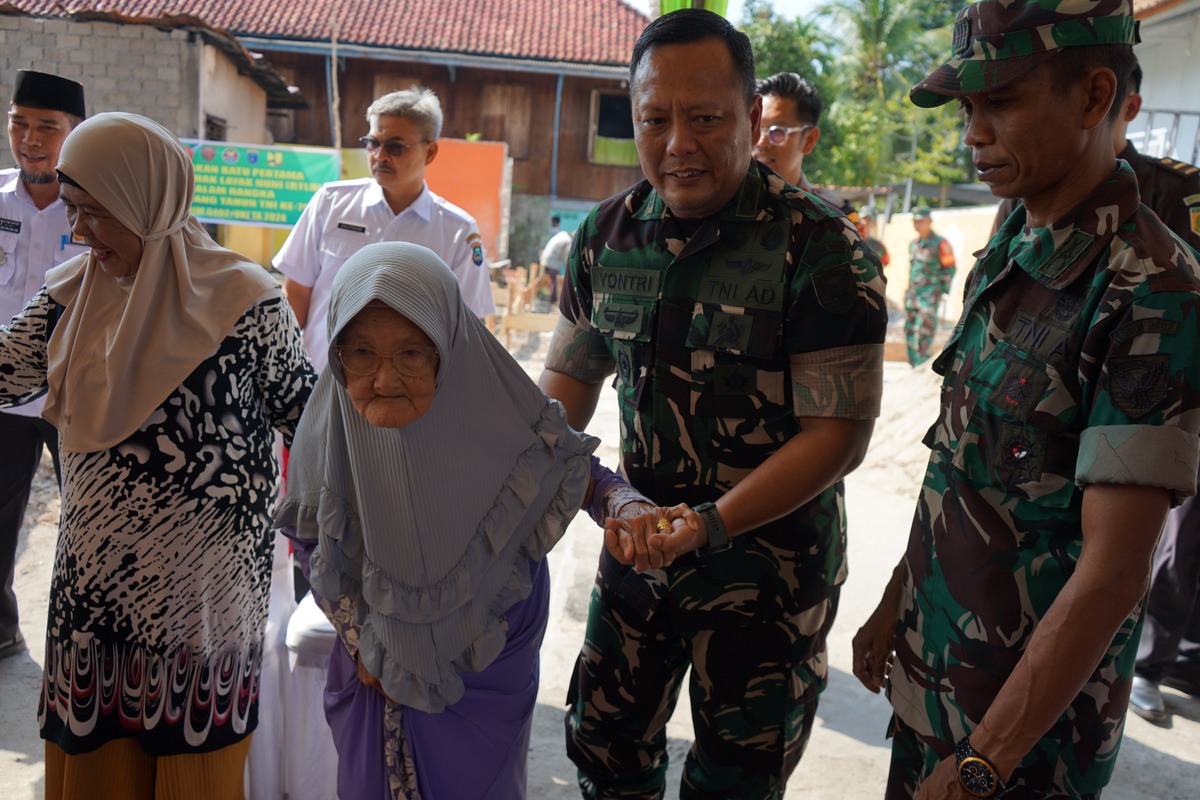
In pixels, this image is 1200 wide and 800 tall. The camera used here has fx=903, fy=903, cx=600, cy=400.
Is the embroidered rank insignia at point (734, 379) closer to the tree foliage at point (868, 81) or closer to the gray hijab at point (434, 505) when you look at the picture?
the gray hijab at point (434, 505)

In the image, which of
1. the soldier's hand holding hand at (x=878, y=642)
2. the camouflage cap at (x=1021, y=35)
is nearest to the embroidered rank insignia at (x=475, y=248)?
the soldier's hand holding hand at (x=878, y=642)

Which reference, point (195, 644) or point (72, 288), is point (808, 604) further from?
point (72, 288)

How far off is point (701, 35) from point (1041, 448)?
1.05 meters

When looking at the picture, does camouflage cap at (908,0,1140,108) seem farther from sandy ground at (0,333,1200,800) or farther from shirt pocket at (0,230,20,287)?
shirt pocket at (0,230,20,287)

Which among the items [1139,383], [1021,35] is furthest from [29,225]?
[1139,383]

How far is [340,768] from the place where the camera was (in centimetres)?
204

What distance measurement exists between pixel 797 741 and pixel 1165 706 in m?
2.45

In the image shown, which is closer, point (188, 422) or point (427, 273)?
point (427, 273)

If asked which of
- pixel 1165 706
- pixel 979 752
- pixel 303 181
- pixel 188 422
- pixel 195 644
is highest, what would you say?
pixel 303 181

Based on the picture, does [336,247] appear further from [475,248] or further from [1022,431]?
[1022,431]

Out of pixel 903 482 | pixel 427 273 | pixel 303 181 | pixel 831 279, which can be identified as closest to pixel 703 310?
pixel 831 279

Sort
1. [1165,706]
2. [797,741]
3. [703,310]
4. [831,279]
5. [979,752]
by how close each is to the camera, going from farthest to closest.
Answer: [1165,706] → [797,741] → [703,310] → [831,279] → [979,752]

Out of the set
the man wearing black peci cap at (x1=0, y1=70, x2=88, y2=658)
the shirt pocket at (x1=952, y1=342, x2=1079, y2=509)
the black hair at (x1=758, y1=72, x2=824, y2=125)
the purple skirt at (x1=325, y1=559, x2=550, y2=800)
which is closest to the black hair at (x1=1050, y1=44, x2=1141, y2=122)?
the shirt pocket at (x1=952, y1=342, x2=1079, y2=509)

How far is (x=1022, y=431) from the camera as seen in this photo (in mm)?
1517
